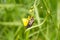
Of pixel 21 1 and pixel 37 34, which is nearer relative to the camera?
pixel 37 34

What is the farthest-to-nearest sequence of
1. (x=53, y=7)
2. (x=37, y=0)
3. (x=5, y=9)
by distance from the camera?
(x=5, y=9), (x=53, y=7), (x=37, y=0)

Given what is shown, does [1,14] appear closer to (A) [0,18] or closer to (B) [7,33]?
(A) [0,18]

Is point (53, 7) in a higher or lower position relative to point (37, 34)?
higher

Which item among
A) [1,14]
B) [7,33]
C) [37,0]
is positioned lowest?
[7,33]

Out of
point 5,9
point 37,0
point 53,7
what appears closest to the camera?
point 37,0

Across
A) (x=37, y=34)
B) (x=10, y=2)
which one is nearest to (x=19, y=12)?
(x=10, y=2)

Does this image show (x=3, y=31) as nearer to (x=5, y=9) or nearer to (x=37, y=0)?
(x=5, y=9)
